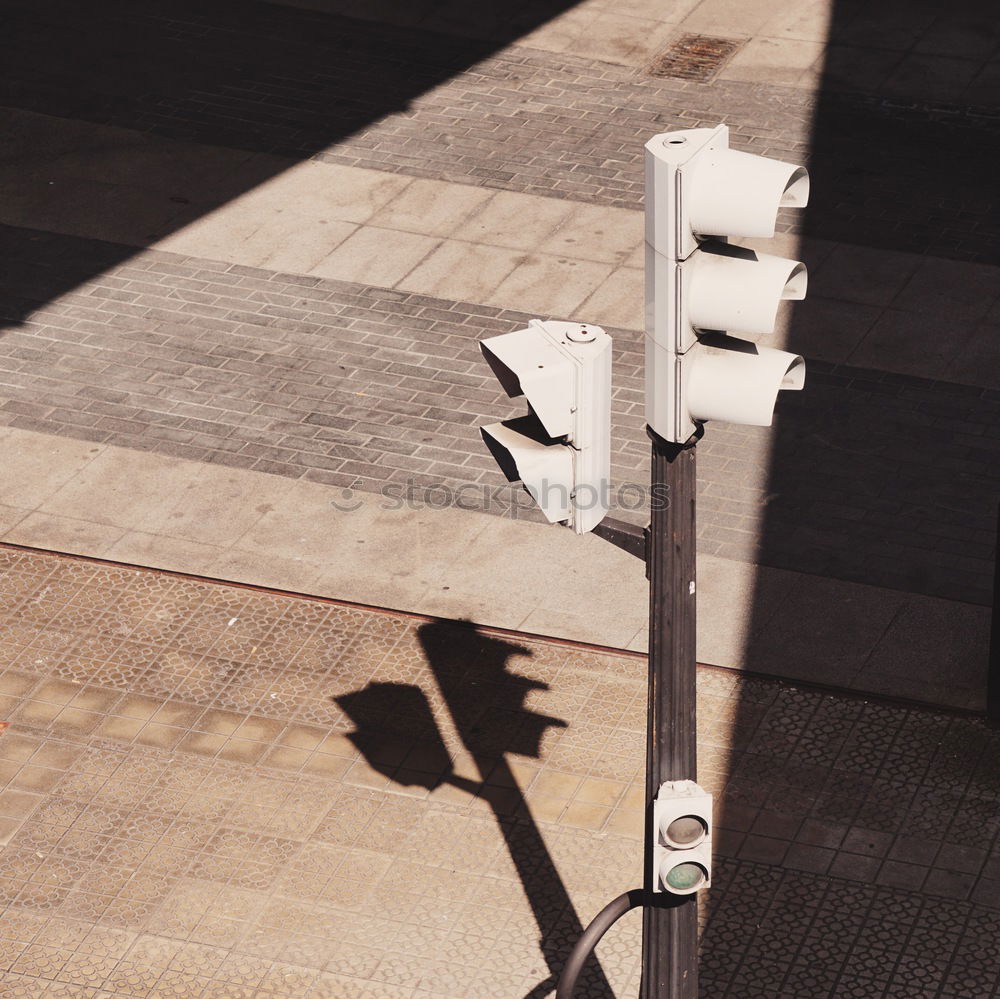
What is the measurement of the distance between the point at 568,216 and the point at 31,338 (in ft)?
15.7

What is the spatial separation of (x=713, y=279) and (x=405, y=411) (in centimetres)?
819

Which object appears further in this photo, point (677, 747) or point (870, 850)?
point (870, 850)

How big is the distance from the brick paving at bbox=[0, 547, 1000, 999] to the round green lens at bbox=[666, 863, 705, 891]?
2.68 m

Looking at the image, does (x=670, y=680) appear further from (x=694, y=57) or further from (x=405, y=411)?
(x=694, y=57)

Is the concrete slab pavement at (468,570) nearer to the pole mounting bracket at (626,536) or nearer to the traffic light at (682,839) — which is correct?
the traffic light at (682,839)

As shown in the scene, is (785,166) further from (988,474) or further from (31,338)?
(31,338)

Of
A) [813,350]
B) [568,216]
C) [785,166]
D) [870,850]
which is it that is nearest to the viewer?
[785,166]

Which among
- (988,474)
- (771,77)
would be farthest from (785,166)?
(771,77)

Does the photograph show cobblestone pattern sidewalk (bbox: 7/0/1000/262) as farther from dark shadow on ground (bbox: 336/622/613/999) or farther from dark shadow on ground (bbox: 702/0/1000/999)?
dark shadow on ground (bbox: 336/622/613/999)

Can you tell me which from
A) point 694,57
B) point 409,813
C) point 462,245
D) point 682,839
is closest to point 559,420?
point 682,839

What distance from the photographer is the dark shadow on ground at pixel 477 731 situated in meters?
9.72

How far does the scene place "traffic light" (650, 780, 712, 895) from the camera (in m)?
6.50

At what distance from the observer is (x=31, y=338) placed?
14.7 metres

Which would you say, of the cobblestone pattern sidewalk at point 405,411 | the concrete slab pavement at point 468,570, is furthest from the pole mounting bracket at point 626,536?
the cobblestone pattern sidewalk at point 405,411
